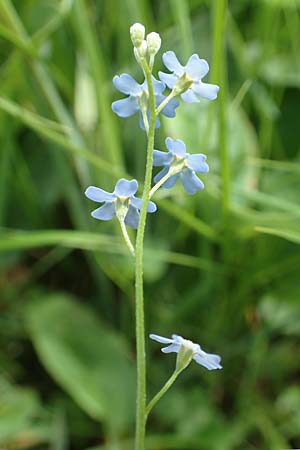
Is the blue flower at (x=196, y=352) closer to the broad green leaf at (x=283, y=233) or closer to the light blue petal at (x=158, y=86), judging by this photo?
the light blue petal at (x=158, y=86)

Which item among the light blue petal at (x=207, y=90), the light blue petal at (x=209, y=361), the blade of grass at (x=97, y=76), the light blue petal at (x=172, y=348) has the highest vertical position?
the blade of grass at (x=97, y=76)

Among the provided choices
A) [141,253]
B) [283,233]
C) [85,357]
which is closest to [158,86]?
[141,253]

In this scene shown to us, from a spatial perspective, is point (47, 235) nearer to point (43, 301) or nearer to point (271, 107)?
point (43, 301)

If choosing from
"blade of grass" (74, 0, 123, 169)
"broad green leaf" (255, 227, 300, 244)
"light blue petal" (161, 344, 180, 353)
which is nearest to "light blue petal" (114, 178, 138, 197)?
"light blue petal" (161, 344, 180, 353)

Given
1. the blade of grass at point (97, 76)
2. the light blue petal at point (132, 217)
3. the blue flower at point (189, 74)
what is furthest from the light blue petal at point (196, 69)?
the blade of grass at point (97, 76)

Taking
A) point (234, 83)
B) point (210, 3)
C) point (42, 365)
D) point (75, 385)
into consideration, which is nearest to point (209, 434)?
point (75, 385)

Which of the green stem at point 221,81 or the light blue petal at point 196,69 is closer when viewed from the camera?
the light blue petal at point 196,69
